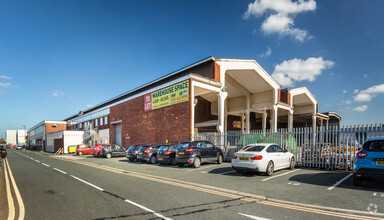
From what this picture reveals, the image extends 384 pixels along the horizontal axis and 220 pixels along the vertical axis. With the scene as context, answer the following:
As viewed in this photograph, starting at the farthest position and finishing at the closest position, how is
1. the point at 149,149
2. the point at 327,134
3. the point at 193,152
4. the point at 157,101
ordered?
the point at 157,101, the point at 149,149, the point at 193,152, the point at 327,134

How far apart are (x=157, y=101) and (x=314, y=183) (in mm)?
19554

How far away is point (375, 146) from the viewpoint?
21.5 ft

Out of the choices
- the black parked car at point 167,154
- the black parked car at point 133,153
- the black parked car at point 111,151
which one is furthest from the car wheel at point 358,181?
the black parked car at point 111,151

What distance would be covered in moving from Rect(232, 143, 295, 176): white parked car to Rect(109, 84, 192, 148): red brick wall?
33.6 feet

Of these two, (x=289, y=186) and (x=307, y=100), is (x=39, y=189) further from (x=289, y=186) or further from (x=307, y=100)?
(x=307, y=100)

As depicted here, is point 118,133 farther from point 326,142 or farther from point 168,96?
point 326,142

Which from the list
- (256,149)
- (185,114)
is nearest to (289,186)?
(256,149)

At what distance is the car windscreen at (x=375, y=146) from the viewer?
6441 millimetres

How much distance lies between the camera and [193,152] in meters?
12.8

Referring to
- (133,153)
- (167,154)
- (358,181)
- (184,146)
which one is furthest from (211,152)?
(358,181)

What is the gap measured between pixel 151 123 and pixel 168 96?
451 cm

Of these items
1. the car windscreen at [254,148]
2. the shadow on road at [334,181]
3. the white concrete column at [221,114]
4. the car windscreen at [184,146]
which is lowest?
the shadow on road at [334,181]

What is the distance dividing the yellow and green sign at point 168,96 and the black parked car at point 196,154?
24.9ft

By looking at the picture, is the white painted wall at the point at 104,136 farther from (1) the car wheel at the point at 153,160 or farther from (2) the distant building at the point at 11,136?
(2) the distant building at the point at 11,136
